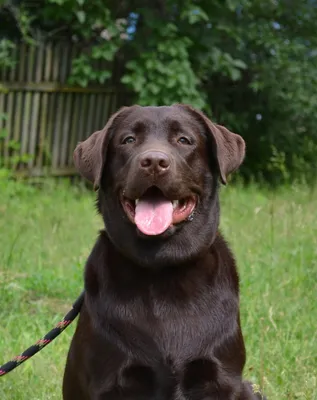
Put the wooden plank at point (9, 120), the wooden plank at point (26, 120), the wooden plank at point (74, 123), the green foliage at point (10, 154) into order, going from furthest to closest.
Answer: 1. the wooden plank at point (74, 123)
2. the wooden plank at point (26, 120)
3. the wooden plank at point (9, 120)
4. the green foliage at point (10, 154)

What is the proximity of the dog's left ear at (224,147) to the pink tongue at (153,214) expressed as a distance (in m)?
Answer: 0.28

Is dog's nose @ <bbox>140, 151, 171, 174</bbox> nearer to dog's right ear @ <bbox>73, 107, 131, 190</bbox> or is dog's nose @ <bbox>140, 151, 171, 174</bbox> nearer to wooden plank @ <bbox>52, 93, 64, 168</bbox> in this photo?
dog's right ear @ <bbox>73, 107, 131, 190</bbox>

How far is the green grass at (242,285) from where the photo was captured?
4078 mm

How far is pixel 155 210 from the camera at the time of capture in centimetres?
306

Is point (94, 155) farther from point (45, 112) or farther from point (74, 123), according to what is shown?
point (74, 123)

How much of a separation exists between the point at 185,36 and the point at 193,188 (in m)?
6.58

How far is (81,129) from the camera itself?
10.2m

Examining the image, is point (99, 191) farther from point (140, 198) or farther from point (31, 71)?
point (31, 71)

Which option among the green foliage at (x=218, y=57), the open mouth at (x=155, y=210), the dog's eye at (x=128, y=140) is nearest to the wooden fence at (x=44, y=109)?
the green foliage at (x=218, y=57)

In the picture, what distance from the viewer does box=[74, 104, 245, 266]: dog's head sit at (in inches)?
119

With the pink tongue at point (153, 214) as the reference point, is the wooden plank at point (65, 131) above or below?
below

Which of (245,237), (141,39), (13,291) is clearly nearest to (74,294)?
(13,291)

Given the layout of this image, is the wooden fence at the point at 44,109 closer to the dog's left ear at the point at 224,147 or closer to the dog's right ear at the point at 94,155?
the dog's right ear at the point at 94,155

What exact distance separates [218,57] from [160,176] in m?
6.78
